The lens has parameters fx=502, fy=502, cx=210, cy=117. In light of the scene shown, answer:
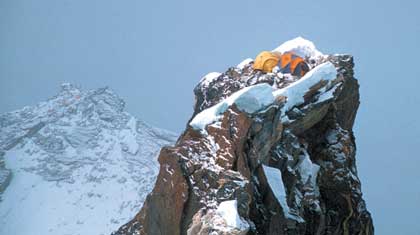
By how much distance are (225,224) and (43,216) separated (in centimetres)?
13490

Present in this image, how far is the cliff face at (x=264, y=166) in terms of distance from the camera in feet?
61.5

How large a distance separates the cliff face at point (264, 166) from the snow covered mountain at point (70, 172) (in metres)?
115

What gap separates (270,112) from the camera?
2080 centimetres

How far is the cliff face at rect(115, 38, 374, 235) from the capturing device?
18.8m

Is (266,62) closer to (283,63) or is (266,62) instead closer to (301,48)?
(283,63)

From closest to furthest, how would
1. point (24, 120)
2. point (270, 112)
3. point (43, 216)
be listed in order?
point (270, 112) → point (43, 216) → point (24, 120)

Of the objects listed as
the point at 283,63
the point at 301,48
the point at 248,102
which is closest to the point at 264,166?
the point at 248,102

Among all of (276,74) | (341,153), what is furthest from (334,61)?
(341,153)

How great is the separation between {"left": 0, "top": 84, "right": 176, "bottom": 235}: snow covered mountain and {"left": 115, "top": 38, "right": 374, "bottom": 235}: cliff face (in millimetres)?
114966

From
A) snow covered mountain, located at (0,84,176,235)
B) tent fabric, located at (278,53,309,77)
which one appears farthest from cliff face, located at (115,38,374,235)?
snow covered mountain, located at (0,84,176,235)

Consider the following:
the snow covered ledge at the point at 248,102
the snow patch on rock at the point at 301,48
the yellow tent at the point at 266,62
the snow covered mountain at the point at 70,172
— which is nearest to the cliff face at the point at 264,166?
the snow covered ledge at the point at 248,102

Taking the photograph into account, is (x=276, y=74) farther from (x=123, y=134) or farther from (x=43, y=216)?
(x=123, y=134)

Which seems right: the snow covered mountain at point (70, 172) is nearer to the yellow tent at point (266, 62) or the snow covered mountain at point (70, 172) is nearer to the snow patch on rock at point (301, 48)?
the snow patch on rock at point (301, 48)

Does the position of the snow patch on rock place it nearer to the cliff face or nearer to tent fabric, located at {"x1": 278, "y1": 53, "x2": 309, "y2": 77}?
tent fabric, located at {"x1": 278, "y1": 53, "x2": 309, "y2": 77}
